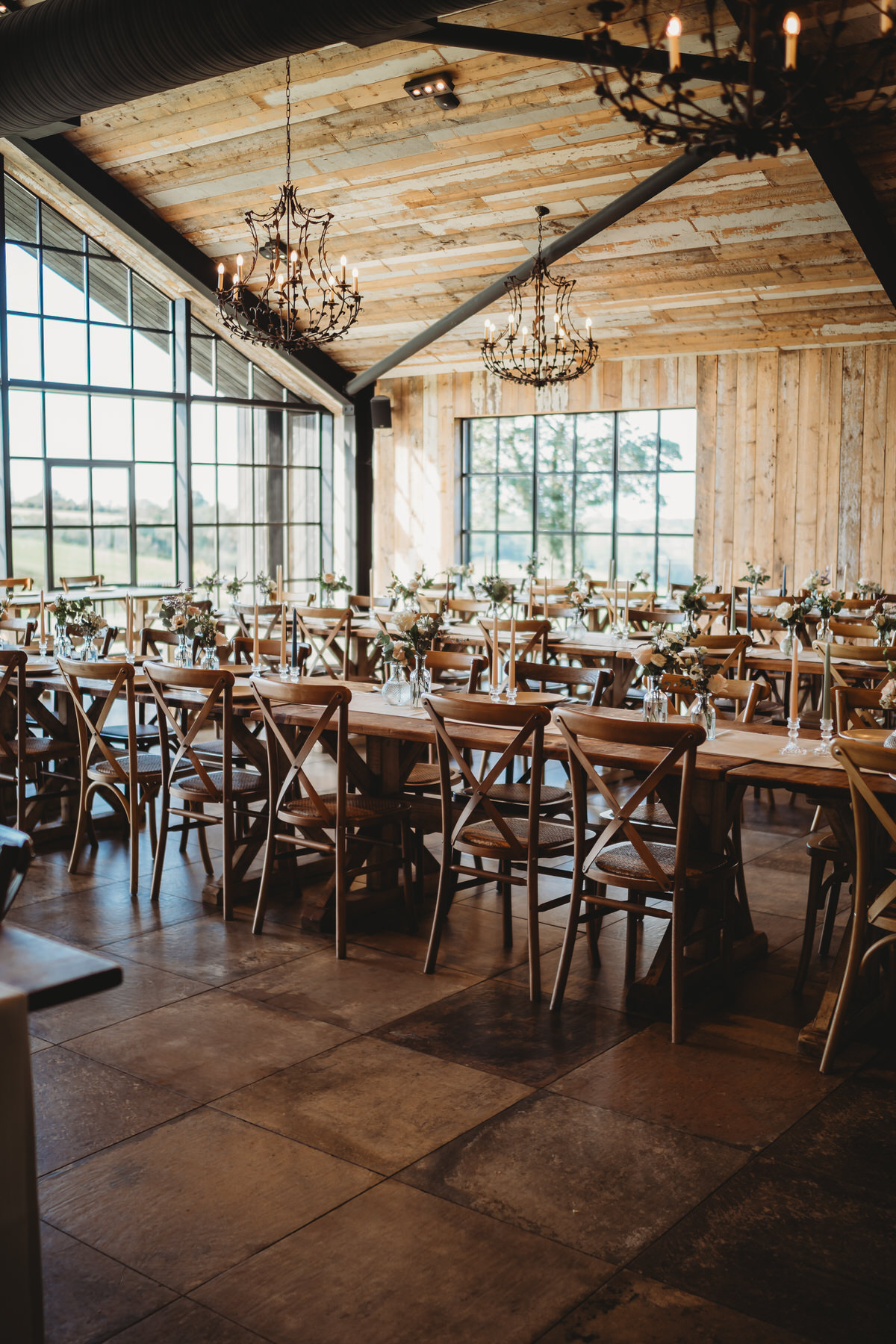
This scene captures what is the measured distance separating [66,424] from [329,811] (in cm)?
802

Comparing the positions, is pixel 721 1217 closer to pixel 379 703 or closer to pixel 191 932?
pixel 191 932

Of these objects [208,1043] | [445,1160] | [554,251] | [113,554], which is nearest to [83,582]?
[113,554]

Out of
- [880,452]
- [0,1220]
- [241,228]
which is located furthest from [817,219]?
[0,1220]

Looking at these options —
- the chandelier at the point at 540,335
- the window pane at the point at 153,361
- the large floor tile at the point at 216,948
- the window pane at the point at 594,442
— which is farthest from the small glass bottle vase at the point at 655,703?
the window pane at the point at 153,361

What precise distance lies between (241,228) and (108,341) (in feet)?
5.99

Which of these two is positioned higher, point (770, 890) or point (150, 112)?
point (150, 112)

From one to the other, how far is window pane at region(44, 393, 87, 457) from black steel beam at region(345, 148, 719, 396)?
292cm

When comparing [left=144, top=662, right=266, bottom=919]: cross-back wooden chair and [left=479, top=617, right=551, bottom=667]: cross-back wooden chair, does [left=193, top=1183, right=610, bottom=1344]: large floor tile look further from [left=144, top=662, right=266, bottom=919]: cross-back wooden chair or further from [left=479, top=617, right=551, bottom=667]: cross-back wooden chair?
[left=479, top=617, right=551, bottom=667]: cross-back wooden chair

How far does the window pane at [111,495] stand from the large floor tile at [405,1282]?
9.86m

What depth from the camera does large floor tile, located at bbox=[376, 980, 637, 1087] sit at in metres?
3.47

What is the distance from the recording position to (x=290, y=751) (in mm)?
4434

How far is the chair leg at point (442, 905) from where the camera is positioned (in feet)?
13.5

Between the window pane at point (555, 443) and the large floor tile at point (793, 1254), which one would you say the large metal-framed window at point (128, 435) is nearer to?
the window pane at point (555, 443)

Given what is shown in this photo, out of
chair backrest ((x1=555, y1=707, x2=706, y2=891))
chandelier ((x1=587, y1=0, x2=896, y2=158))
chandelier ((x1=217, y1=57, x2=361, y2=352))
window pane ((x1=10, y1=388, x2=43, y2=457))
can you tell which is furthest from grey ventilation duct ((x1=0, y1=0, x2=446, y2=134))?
window pane ((x1=10, y1=388, x2=43, y2=457))
